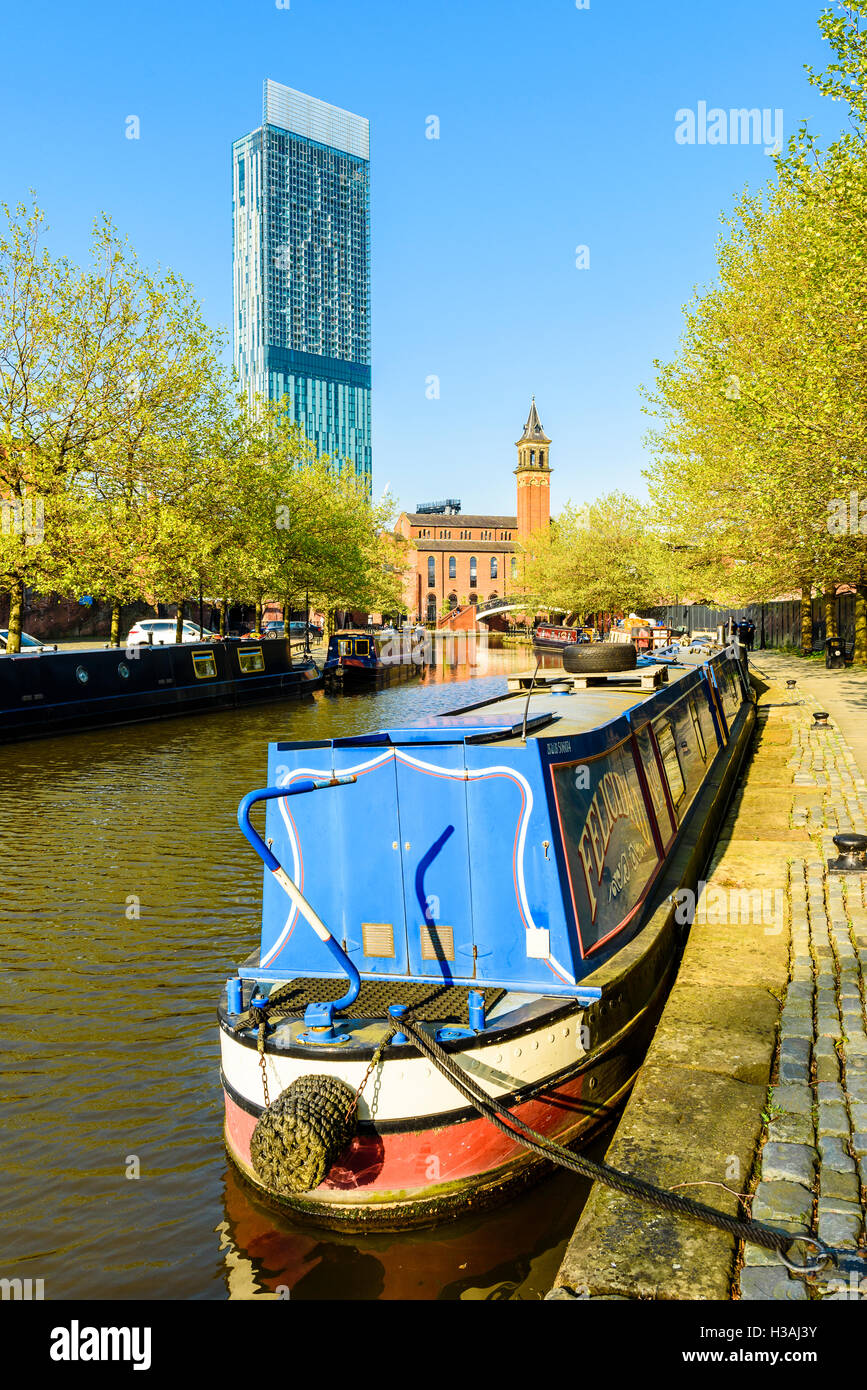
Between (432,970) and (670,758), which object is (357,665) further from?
(432,970)

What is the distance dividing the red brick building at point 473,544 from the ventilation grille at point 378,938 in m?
116

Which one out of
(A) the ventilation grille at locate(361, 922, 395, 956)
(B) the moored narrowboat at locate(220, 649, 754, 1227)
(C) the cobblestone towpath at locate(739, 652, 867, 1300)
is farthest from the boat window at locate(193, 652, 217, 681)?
(A) the ventilation grille at locate(361, 922, 395, 956)

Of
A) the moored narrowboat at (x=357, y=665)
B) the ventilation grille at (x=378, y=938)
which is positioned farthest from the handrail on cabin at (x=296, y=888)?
the moored narrowboat at (x=357, y=665)

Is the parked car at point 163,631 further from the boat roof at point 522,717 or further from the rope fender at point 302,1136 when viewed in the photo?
the rope fender at point 302,1136

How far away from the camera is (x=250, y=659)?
29.4 m

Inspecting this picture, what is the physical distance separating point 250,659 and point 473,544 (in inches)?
3927

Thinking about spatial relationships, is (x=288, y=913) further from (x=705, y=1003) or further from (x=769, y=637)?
(x=769, y=637)

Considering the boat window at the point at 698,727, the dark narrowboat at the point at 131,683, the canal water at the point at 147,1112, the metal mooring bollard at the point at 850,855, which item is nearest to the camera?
the canal water at the point at 147,1112

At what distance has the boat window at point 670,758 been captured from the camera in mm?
8906

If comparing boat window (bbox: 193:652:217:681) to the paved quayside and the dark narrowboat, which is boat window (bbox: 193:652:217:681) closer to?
the dark narrowboat

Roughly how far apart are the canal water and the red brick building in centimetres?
11033

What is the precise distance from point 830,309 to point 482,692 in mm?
22690

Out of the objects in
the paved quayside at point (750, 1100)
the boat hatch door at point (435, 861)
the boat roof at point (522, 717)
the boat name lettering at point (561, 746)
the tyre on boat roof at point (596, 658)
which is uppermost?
the tyre on boat roof at point (596, 658)

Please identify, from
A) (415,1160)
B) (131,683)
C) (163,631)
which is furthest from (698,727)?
(163,631)
